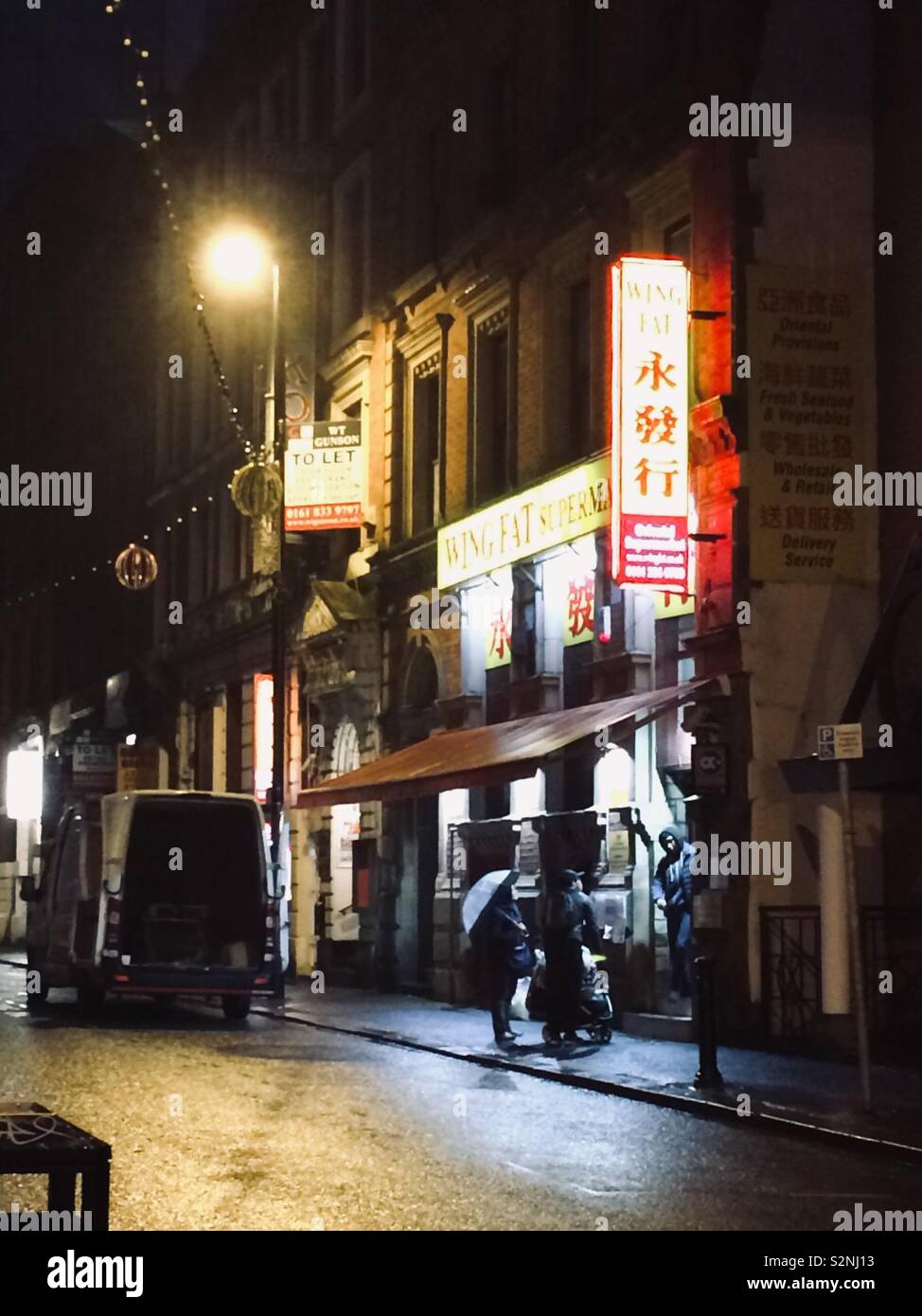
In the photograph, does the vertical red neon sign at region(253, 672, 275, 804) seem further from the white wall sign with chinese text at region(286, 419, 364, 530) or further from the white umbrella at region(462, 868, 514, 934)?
the white umbrella at region(462, 868, 514, 934)

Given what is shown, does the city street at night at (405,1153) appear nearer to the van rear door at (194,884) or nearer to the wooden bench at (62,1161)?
the wooden bench at (62,1161)

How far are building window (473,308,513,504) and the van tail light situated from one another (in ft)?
26.5

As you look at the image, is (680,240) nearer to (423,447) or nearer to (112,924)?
(423,447)

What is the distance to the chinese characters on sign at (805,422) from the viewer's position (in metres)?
21.1

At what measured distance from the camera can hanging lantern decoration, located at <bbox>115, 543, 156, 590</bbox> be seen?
4081 centimetres

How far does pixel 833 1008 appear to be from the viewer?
15.7m

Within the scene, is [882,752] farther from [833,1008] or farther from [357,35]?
[357,35]

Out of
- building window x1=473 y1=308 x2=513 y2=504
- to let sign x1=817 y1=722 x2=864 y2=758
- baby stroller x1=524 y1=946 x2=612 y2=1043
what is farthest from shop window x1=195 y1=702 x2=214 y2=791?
to let sign x1=817 y1=722 x2=864 y2=758

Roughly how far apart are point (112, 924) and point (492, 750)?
470 cm

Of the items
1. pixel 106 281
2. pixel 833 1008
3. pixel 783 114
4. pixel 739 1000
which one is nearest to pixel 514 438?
pixel 783 114

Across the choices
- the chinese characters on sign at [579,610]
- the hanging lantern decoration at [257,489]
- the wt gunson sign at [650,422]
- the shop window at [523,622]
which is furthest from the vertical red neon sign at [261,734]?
the wt gunson sign at [650,422]

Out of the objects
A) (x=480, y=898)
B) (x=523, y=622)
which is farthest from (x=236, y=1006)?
(x=523, y=622)
